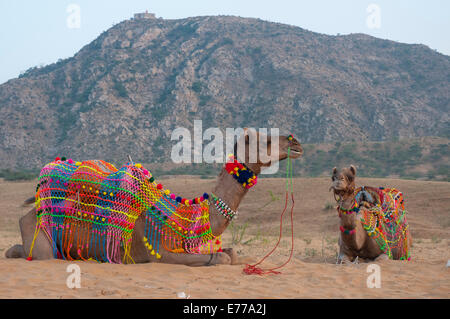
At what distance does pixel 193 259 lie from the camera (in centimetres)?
696

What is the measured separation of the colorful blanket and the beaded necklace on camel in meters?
3.18

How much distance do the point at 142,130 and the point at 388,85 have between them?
34.7m

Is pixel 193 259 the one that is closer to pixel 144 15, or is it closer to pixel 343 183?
pixel 343 183

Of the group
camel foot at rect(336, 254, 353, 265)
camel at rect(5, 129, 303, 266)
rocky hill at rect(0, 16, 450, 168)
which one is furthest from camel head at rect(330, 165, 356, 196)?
rocky hill at rect(0, 16, 450, 168)

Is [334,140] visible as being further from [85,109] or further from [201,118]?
[85,109]

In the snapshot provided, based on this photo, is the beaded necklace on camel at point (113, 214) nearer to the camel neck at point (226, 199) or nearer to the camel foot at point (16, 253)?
the camel neck at point (226, 199)

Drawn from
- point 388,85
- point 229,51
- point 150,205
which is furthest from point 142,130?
point 150,205

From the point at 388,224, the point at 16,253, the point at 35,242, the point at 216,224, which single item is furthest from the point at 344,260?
the point at 16,253

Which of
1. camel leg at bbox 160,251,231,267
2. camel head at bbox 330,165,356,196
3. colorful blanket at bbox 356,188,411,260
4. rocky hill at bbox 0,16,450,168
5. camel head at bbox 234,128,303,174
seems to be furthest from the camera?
rocky hill at bbox 0,16,450,168

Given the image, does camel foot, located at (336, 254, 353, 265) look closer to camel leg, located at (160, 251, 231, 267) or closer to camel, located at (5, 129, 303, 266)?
camel, located at (5, 129, 303, 266)

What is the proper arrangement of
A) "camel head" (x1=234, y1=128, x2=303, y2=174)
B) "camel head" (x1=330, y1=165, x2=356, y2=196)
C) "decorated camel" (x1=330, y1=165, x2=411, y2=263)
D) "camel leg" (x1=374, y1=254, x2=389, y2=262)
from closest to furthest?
"camel head" (x1=234, y1=128, x2=303, y2=174) → "camel head" (x1=330, y1=165, x2=356, y2=196) → "decorated camel" (x1=330, y1=165, x2=411, y2=263) → "camel leg" (x1=374, y1=254, x2=389, y2=262)

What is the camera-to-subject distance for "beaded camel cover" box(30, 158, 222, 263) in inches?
275

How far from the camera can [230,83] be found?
67000 millimetres
